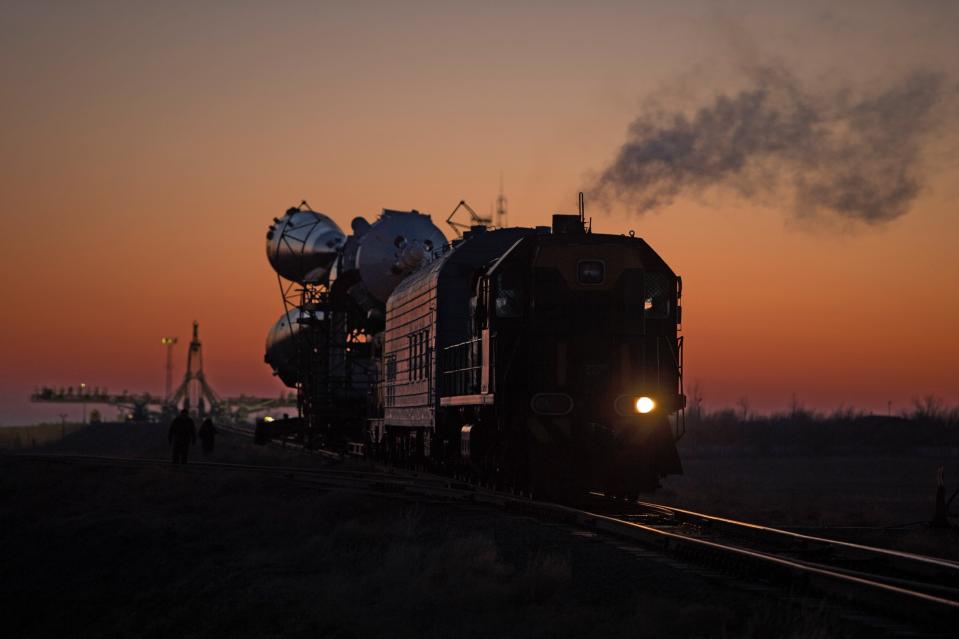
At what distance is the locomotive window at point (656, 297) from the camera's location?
19.9m

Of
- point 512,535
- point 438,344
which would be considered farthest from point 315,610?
point 438,344

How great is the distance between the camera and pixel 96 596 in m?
16.0

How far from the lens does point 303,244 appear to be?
182 ft

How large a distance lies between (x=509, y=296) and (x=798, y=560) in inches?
332

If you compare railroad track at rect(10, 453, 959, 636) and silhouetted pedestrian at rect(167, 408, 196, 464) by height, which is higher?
silhouetted pedestrian at rect(167, 408, 196, 464)

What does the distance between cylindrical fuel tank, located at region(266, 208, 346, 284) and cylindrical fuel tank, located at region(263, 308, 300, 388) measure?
6029 millimetres

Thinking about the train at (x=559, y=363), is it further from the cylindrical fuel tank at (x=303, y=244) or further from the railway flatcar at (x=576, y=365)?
the cylindrical fuel tank at (x=303, y=244)

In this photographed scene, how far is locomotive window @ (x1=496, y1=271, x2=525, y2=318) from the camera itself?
65.4 ft

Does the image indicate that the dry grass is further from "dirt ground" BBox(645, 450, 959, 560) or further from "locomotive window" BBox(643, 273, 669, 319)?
"locomotive window" BBox(643, 273, 669, 319)

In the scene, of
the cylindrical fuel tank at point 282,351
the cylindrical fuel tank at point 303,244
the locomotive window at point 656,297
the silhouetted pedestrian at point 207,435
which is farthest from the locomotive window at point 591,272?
the cylindrical fuel tank at point 282,351

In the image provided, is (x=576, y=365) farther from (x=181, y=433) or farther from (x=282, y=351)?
(x=282, y=351)

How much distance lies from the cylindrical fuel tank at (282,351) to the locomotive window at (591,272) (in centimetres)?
4361

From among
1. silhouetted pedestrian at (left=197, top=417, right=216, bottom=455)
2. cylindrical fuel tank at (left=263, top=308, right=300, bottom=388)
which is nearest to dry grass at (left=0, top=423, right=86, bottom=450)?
cylindrical fuel tank at (left=263, top=308, right=300, bottom=388)

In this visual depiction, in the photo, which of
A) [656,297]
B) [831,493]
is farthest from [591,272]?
[831,493]
